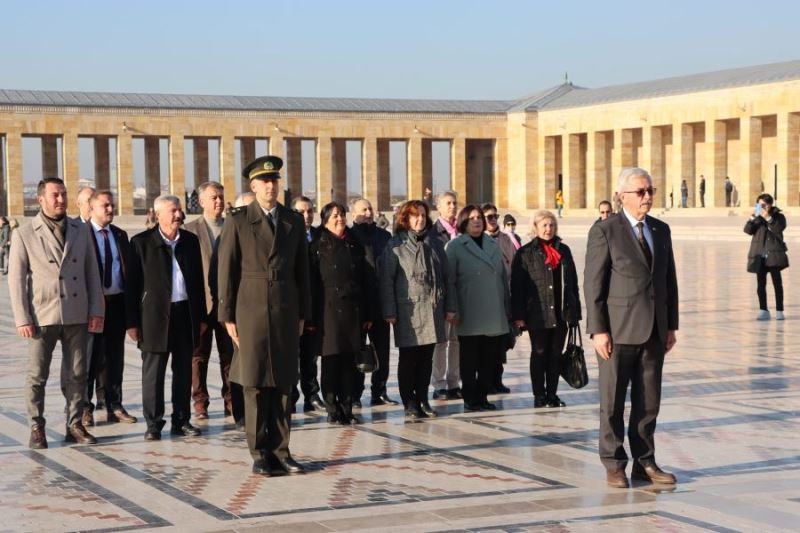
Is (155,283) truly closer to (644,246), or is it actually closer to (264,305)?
(264,305)

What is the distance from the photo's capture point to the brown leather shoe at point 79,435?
A: 9531 mm

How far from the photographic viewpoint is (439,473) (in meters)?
8.30

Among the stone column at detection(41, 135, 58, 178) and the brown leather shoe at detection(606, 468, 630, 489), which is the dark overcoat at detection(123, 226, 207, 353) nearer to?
the brown leather shoe at detection(606, 468, 630, 489)

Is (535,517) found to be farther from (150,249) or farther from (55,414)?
(55,414)

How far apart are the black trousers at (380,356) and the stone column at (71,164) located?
139 ft

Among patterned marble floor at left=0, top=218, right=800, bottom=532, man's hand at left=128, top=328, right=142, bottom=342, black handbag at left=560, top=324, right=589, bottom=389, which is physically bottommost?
patterned marble floor at left=0, top=218, right=800, bottom=532

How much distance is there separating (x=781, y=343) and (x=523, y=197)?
4447cm

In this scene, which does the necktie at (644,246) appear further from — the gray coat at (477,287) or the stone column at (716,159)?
the stone column at (716,159)

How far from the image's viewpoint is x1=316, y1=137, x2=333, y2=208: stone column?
55938mm

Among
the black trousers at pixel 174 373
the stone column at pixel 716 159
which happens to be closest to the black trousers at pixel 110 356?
the black trousers at pixel 174 373

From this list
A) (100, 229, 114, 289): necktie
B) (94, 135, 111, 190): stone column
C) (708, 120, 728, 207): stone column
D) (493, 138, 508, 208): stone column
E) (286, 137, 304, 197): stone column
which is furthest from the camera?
(493, 138, 508, 208): stone column

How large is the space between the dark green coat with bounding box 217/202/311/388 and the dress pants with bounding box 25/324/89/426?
59.7 inches

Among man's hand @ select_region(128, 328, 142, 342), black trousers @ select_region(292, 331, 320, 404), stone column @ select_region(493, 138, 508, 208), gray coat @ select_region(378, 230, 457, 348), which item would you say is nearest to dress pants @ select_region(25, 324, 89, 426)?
man's hand @ select_region(128, 328, 142, 342)

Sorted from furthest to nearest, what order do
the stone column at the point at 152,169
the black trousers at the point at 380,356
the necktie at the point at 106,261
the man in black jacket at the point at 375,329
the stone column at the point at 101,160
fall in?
the stone column at the point at 101,160 < the stone column at the point at 152,169 < the black trousers at the point at 380,356 < the man in black jacket at the point at 375,329 < the necktie at the point at 106,261
